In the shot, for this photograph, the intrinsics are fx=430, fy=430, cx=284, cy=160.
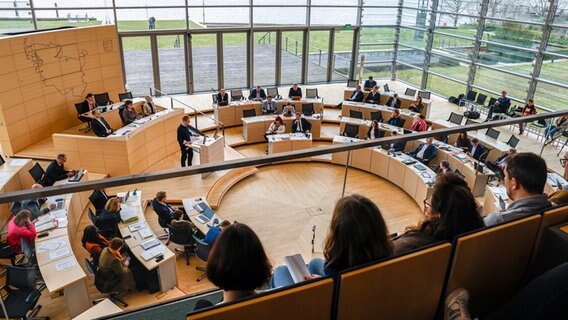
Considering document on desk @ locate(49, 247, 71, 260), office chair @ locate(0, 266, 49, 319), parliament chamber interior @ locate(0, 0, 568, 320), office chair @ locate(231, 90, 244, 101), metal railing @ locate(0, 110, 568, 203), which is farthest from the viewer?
office chair @ locate(231, 90, 244, 101)

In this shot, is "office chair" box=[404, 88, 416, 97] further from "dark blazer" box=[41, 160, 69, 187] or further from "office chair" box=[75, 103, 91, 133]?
"dark blazer" box=[41, 160, 69, 187]

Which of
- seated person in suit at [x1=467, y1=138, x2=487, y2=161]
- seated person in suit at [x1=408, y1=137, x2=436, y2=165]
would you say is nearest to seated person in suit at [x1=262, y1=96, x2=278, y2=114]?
seated person in suit at [x1=408, y1=137, x2=436, y2=165]

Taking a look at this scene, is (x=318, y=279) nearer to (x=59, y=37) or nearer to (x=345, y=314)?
(x=345, y=314)

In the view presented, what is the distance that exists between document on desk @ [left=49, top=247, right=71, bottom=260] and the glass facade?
9.37m

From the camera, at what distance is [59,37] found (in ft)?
38.7

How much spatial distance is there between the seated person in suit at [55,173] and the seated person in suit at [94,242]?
9.05 feet

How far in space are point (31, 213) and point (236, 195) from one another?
4521mm

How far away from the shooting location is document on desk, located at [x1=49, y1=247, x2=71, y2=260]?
647 centimetres

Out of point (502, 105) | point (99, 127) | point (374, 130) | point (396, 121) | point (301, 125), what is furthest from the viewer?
point (502, 105)

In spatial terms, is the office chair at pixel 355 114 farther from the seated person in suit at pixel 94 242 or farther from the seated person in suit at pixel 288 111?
the seated person in suit at pixel 94 242

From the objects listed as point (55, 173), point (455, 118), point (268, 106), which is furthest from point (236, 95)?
point (455, 118)

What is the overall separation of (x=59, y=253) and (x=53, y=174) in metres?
2.90

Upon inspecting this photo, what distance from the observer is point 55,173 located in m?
8.90

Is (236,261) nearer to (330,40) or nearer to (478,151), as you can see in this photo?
(478,151)
